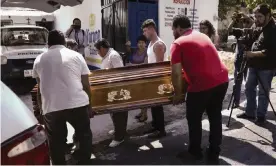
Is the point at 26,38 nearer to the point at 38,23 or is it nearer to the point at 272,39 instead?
the point at 38,23

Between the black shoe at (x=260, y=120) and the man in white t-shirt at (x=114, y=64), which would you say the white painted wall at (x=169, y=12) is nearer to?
the black shoe at (x=260, y=120)

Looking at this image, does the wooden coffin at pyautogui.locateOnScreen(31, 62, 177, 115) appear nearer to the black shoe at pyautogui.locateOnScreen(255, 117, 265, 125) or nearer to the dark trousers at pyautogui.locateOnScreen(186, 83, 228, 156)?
the dark trousers at pyautogui.locateOnScreen(186, 83, 228, 156)

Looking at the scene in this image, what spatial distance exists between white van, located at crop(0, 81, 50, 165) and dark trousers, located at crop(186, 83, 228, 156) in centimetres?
214

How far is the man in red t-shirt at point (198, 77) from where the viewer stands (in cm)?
357

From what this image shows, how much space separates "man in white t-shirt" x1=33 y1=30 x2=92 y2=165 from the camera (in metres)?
3.44

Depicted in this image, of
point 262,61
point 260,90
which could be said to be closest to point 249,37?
point 262,61

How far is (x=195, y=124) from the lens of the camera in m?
3.83

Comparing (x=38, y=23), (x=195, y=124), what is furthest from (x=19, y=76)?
(x=38, y=23)

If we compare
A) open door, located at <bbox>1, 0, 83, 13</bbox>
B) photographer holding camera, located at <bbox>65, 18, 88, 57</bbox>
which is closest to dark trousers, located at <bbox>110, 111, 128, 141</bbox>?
open door, located at <bbox>1, 0, 83, 13</bbox>

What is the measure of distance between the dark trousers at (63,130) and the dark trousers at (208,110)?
46.3 inches

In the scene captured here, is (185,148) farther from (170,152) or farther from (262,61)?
(262,61)

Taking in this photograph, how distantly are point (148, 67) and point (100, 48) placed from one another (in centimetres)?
72

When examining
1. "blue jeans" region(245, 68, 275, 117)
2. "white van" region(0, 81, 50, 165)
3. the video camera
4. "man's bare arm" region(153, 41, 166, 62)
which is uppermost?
the video camera

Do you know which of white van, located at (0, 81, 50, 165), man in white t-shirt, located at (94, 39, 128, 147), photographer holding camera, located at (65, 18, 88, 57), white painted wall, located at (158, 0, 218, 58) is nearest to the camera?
white van, located at (0, 81, 50, 165)
